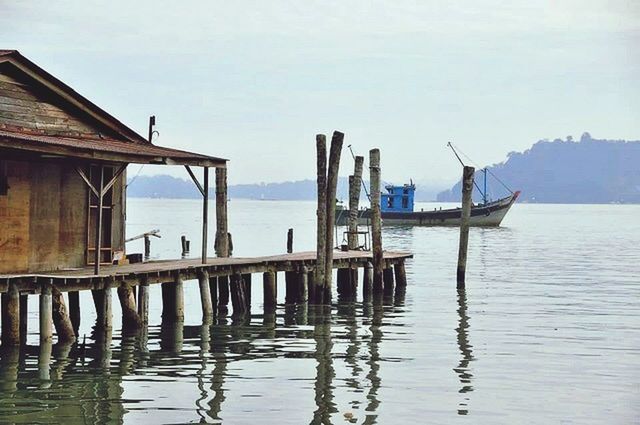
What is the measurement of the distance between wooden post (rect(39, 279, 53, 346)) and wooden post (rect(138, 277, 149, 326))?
2986 mm

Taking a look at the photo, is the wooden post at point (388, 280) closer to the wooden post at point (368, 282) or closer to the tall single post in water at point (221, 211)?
the wooden post at point (368, 282)

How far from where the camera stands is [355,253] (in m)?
37.2

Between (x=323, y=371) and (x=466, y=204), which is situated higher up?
(x=466, y=204)

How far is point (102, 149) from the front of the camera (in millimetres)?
24188

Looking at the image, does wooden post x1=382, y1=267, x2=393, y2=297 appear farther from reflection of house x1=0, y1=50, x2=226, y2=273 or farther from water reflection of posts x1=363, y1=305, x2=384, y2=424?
reflection of house x1=0, y1=50, x2=226, y2=273

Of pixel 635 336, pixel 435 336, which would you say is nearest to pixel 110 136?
pixel 435 336

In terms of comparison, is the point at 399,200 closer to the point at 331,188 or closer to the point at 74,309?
the point at 331,188

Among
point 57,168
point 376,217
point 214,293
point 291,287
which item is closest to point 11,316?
point 57,168

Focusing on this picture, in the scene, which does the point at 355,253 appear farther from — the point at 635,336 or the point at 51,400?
the point at 51,400

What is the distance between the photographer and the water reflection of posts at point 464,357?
18898 mm

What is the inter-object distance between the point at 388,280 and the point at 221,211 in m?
6.14

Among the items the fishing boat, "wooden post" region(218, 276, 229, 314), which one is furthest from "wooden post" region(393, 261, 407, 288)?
the fishing boat

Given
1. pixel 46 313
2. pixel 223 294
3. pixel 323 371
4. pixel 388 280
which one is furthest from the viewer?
pixel 388 280

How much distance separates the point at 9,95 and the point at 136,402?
35.4 ft
